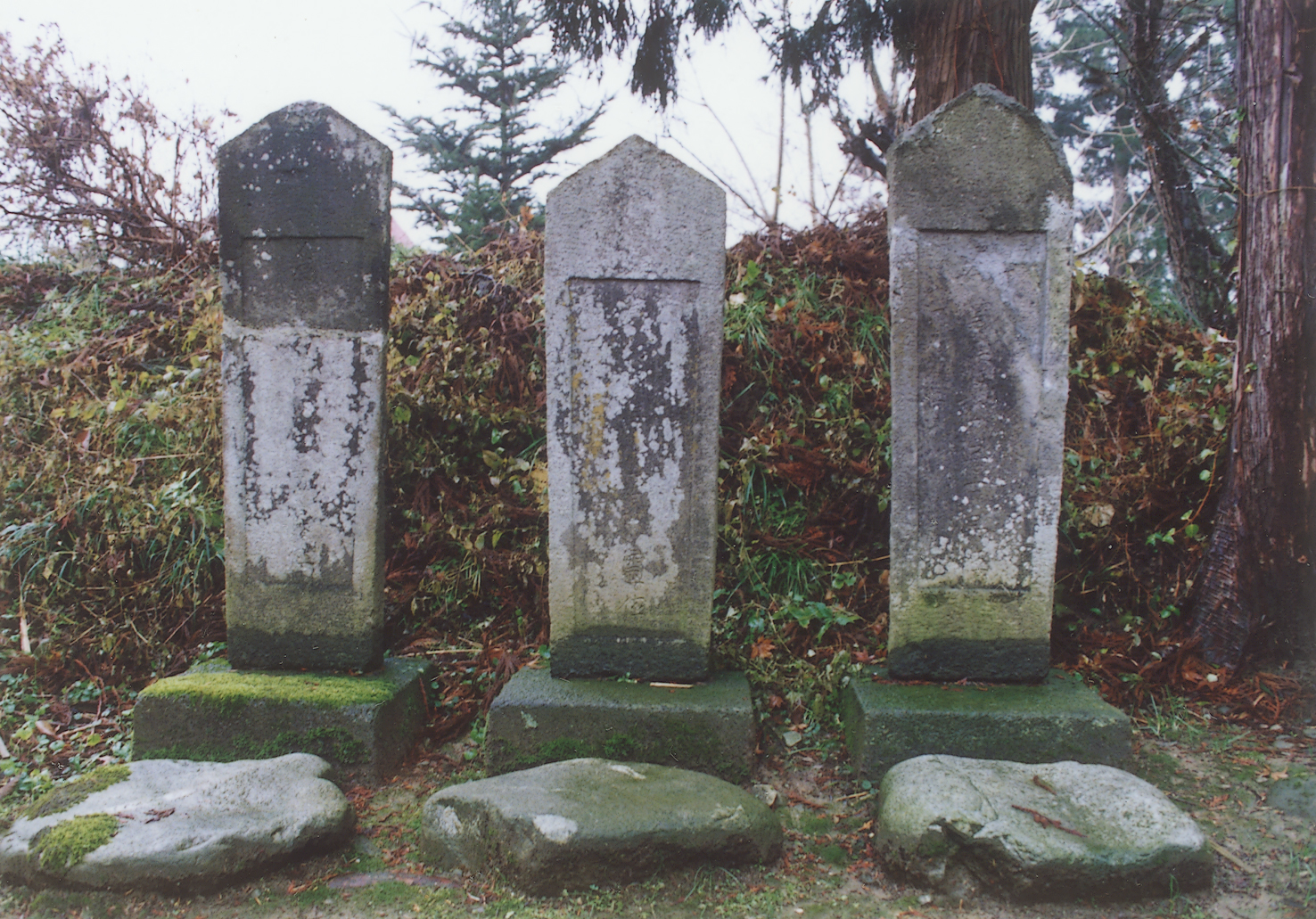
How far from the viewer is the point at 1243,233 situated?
321 cm

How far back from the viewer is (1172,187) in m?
4.60

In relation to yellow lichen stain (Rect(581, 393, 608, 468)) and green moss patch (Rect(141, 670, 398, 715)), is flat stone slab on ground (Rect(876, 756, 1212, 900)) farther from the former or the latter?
green moss patch (Rect(141, 670, 398, 715))

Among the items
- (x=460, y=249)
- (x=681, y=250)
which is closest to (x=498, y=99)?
(x=460, y=249)

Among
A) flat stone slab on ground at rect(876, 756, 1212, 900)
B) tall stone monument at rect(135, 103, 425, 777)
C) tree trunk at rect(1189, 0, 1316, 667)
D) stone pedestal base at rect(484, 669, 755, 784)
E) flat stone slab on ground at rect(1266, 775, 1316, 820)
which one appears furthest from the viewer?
tree trunk at rect(1189, 0, 1316, 667)

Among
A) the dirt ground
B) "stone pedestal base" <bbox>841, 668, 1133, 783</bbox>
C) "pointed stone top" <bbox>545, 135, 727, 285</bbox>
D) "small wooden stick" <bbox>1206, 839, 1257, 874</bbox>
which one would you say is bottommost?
the dirt ground

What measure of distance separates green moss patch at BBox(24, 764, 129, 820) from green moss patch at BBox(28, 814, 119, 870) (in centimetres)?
11

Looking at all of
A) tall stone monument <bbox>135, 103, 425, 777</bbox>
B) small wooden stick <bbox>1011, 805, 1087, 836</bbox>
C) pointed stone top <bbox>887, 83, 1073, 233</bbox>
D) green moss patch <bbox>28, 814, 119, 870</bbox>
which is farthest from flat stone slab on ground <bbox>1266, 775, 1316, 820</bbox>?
green moss patch <bbox>28, 814, 119, 870</bbox>

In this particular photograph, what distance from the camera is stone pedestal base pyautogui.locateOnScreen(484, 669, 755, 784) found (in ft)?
8.26

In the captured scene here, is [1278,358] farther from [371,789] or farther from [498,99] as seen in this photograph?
[498,99]

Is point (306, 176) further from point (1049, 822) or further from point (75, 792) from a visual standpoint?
point (1049, 822)

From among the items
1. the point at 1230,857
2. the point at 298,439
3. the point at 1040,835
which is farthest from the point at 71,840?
the point at 1230,857

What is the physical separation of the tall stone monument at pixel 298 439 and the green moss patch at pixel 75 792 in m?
0.28

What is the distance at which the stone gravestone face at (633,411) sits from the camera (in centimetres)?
260

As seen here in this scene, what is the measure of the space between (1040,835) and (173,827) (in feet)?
7.38
